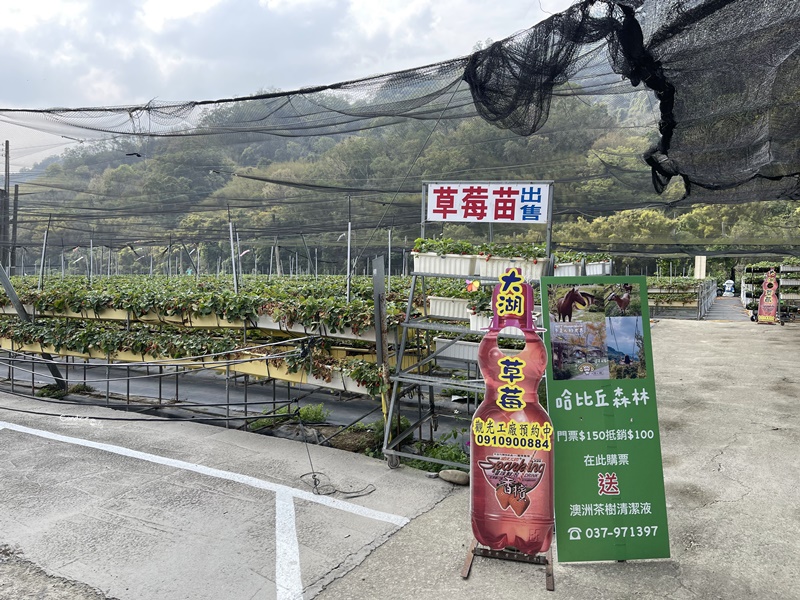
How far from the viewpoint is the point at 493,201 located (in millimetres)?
4734

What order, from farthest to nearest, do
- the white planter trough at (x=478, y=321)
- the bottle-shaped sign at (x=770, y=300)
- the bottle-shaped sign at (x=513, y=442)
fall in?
1. the bottle-shaped sign at (x=770, y=300)
2. the white planter trough at (x=478, y=321)
3. the bottle-shaped sign at (x=513, y=442)

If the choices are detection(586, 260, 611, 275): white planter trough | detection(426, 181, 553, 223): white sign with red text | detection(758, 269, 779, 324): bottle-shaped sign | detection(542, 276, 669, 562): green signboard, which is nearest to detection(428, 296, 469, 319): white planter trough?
detection(426, 181, 553, 223): white sign with red text

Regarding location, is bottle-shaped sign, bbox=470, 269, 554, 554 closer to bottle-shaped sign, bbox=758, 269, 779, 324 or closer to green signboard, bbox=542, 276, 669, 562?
green signboard, bbox=542, 276, 669, 562

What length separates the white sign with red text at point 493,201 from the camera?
4.66 m

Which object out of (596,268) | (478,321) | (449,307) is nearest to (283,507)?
(478,321)

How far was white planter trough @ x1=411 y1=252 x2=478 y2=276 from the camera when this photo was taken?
511 cm

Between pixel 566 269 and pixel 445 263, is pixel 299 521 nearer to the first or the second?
pixel 445 263

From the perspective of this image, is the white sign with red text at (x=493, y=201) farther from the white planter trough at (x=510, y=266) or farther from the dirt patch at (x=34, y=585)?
the dirt patch at (x=34, y=585)

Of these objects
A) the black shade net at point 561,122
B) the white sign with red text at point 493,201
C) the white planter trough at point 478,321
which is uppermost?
the black shade net at point 561,122

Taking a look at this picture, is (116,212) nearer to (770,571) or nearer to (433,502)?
(433,502)

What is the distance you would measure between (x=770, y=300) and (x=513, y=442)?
748 inches

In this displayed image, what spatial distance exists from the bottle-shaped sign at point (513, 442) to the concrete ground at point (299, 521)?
0.27m

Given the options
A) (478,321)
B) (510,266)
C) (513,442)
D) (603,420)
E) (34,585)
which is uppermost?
(510,266)

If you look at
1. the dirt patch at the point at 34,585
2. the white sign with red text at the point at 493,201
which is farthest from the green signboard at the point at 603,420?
the dirt patch at the point at 34,585
